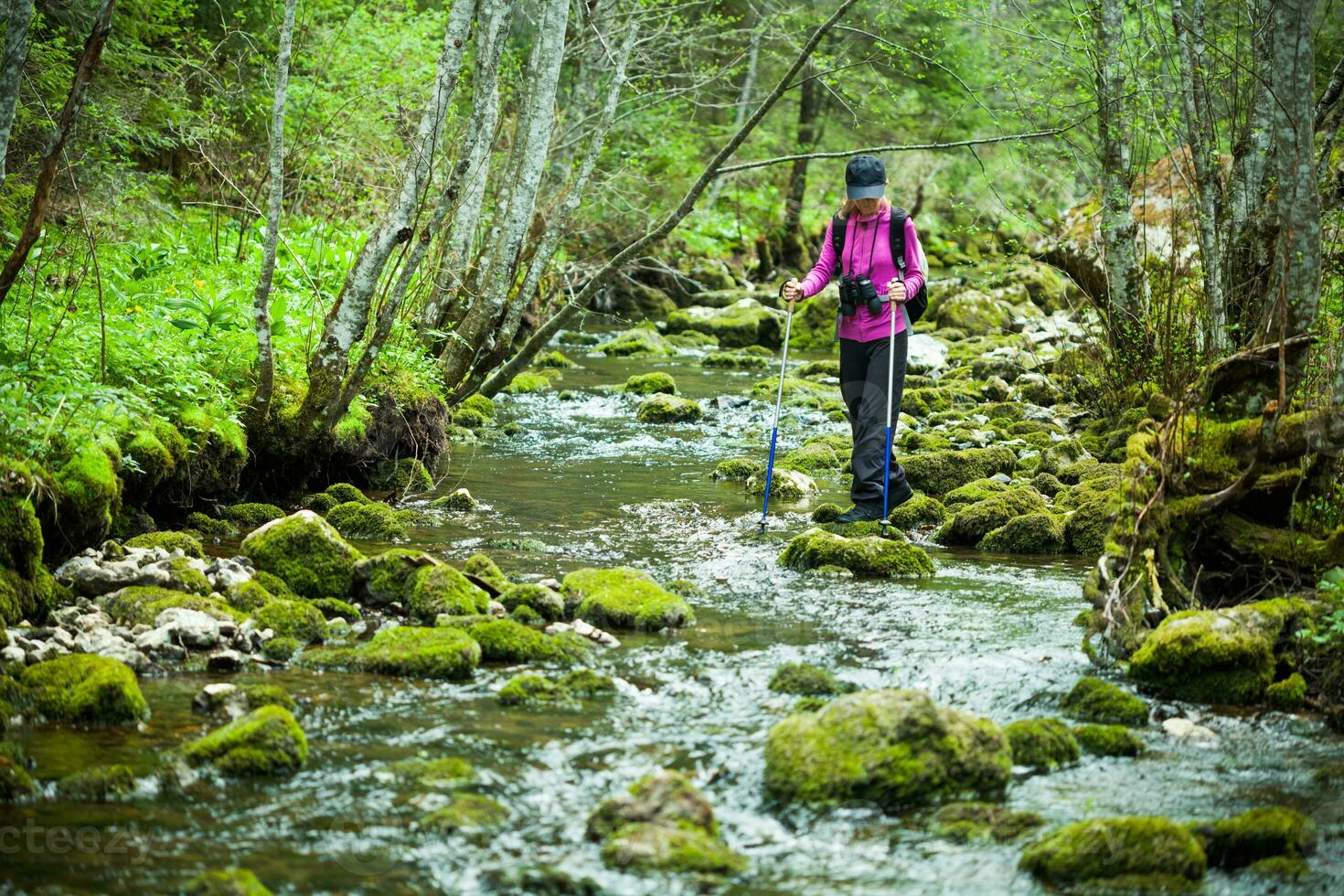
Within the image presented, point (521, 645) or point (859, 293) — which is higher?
point (859, 293)

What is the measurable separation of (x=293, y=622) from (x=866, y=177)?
527 cm

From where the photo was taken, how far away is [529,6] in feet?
79.3

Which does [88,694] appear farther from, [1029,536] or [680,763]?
[1029,536]

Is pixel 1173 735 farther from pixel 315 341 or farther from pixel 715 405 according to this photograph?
pixel 715 405

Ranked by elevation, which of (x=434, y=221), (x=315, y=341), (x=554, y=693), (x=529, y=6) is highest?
(x=529, y=6)

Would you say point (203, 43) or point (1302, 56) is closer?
point (1302, 56)

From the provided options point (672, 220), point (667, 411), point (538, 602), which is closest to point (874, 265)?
point (672, 220)

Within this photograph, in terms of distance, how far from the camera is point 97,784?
4449 mm

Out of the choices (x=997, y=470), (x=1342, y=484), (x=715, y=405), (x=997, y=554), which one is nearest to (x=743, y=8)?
(x=715, y=405)

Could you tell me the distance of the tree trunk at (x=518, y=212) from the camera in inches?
507

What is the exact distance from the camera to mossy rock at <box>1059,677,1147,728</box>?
18.3 feet

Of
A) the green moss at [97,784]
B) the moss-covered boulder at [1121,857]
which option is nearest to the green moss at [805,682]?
→ the moss-covered boulder at [1121,857]

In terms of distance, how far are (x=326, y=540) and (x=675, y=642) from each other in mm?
2475

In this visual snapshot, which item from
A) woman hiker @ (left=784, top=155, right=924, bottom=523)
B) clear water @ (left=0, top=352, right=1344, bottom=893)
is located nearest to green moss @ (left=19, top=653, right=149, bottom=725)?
clear water @ (left=0, top=352, right=1344, bottom=893)
